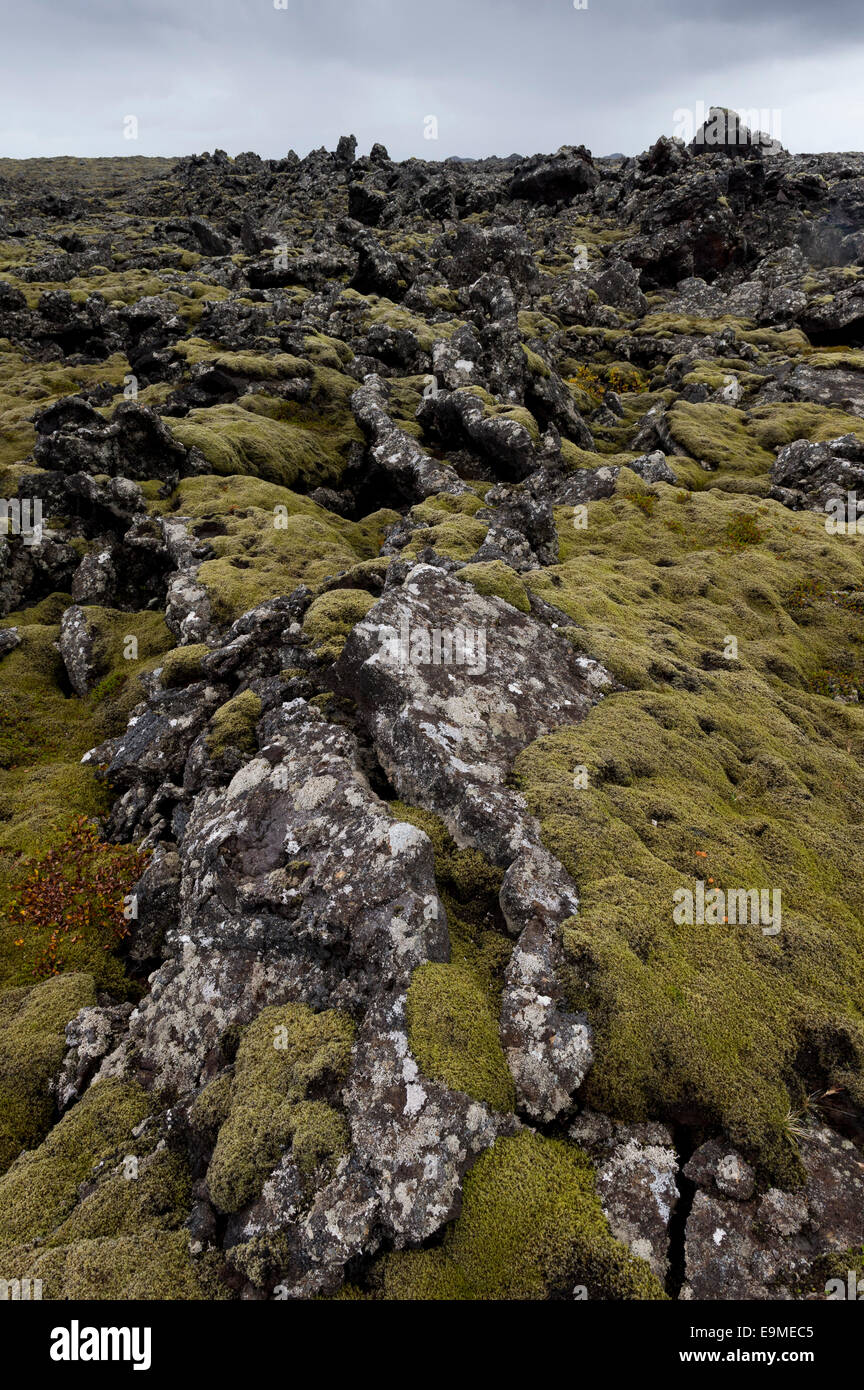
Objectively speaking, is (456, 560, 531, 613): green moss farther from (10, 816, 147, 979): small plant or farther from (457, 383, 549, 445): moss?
(457, 383, 549, 445): moss

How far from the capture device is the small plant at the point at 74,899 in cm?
1038

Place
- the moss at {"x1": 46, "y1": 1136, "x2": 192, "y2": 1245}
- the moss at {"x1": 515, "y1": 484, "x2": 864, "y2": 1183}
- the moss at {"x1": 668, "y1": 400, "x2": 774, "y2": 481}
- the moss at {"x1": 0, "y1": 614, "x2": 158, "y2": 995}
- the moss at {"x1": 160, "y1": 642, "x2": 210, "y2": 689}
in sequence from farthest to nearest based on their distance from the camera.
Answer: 1. the moss at {"x1": 668, "y1": 400, "x2": 774, "y2": 481}
2. the moss at {"x1": 160, "y1": 642, "x2": 210, "y2": 689}
3. the moss at {"x1": 0, "y1": 614, "x2": 158, "y2": 995}
4. the moss at {"x1": 515, "y1": 484, "x2": 864, "y2": 1183}
5. the moss at {"x1": 46, "y1": 1136, "x2": 192, "y2": 1245}

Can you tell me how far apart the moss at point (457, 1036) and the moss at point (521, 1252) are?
65cm

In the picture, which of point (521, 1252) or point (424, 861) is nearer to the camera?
point (521, 1252)

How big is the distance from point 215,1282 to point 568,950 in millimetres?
4660

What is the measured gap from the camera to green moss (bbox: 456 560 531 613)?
1389 centimetres

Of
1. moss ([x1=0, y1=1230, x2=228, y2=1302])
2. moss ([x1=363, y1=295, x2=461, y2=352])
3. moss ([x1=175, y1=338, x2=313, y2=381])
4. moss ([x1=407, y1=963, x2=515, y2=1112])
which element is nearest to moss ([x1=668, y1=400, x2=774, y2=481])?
moss ([x1=363, y1=295, x2=461, y2=352])

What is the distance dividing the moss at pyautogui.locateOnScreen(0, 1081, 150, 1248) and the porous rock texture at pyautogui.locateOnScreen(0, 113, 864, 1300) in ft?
0.12

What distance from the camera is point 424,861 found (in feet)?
26.8

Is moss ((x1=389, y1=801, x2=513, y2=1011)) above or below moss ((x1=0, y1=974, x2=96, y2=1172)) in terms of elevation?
above

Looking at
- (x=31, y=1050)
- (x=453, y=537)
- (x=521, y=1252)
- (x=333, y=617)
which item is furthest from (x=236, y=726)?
(x=453, y=537)

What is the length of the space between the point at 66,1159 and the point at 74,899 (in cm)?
455

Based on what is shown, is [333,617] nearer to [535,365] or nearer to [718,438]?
[535,365]

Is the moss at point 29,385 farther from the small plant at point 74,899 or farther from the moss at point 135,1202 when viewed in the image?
the moss at point 135,1202
